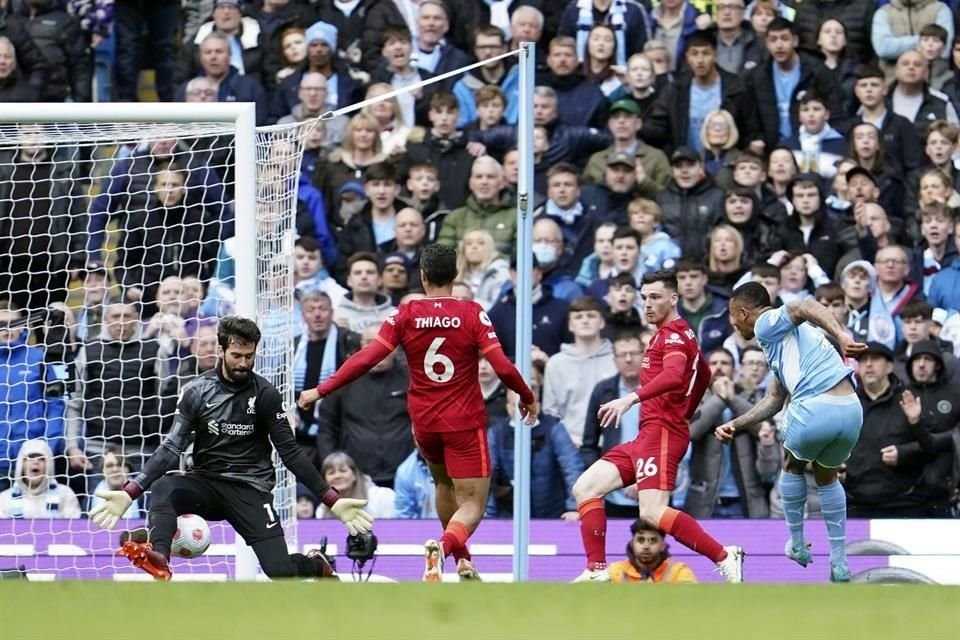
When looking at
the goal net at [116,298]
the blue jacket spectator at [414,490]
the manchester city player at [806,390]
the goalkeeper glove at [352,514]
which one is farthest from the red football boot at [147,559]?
the blue jacket spectator at [414,490]

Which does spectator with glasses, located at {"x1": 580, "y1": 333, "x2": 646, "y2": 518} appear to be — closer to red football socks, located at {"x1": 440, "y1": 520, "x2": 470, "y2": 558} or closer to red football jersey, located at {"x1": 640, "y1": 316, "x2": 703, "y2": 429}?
red football jersey, located at {"x1": 640, "y1": 316, "x2": 703, "y2": 429}

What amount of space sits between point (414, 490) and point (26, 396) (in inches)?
107

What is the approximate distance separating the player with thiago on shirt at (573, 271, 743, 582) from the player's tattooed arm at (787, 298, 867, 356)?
0.74 meters

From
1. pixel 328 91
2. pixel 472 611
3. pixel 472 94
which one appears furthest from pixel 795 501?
pixel 328 91

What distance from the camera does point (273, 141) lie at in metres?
11.9

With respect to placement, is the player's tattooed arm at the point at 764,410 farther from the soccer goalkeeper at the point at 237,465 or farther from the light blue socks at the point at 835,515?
the soccer goalkeeper at the point at 237,465

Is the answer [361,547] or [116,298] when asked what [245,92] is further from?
[361,547]

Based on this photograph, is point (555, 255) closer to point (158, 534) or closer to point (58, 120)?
point (58, 120)

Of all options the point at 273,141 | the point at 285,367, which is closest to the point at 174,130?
the point at 273,141

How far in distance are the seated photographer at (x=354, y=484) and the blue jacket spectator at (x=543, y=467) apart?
717 mm

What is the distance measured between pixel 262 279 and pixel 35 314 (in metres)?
2.34

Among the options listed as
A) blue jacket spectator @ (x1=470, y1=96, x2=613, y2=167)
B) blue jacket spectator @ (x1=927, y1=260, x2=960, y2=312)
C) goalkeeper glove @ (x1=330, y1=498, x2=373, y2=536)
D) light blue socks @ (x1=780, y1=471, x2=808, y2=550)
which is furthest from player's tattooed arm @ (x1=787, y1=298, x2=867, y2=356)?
blue jacket spectator @ (x1=470, y1=96, x2=613, y2=167)

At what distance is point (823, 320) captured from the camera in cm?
971

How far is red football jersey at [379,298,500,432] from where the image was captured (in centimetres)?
1043
